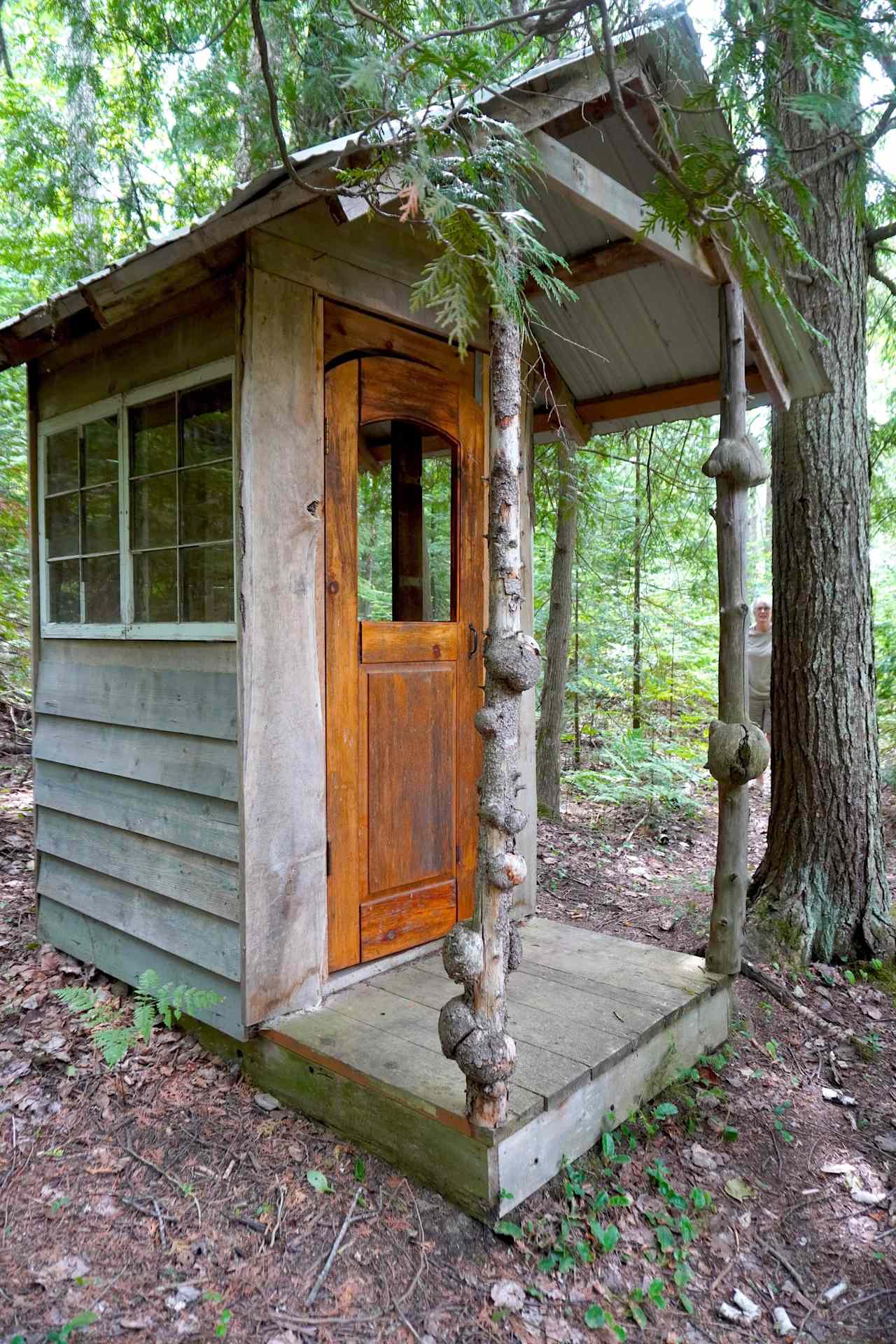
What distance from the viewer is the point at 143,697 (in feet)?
11.5

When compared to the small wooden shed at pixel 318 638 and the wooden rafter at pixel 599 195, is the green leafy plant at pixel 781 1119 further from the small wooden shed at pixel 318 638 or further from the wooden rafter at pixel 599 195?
the wooden rafter at pixel 599 195

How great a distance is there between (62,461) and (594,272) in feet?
8.83

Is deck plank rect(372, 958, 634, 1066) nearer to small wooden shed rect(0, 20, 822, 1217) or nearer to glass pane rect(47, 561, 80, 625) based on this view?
small wooden shed rect(0, 20, 822, 1217)

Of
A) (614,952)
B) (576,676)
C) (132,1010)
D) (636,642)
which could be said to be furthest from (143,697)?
(636,642)

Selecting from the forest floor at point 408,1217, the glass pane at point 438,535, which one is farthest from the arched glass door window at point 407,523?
the forest floor at point 408,1217

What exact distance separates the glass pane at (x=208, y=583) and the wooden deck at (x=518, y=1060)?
1557mm

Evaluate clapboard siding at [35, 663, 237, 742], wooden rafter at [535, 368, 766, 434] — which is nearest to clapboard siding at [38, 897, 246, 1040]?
clapboard siding at [35, 663, 237, 742]

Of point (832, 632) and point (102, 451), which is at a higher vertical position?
point (102, 451)

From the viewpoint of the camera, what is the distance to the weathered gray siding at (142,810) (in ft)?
10.1

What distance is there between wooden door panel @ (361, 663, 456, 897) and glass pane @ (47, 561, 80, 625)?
1632 millimetres

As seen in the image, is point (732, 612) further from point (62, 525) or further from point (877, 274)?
point (62, 525)

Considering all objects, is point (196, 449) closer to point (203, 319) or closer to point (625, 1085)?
point (203, 319)

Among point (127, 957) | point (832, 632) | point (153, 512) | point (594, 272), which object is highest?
point (594, 272)

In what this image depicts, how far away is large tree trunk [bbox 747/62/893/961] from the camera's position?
13.8 feet
